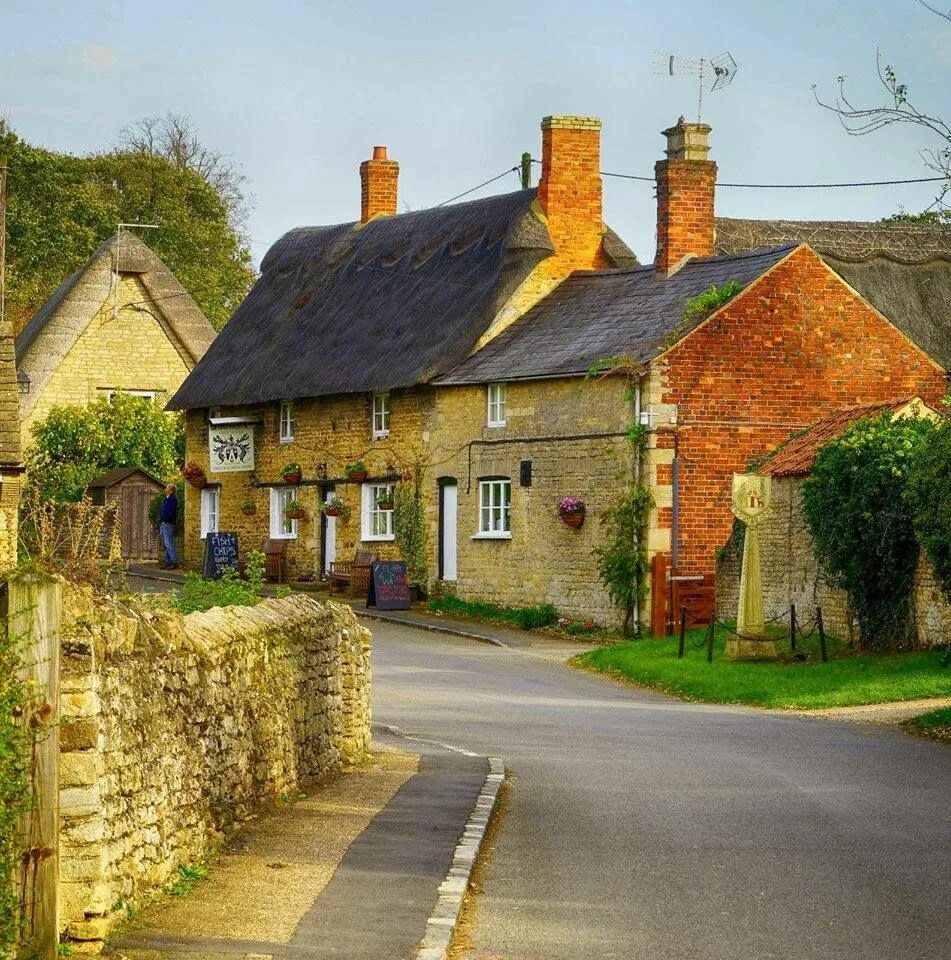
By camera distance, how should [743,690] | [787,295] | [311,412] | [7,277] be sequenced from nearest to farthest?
[743,690] → [787,295] → [311,412] → [7,277]

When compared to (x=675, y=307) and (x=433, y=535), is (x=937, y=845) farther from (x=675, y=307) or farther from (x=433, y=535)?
(x=433, y=535)

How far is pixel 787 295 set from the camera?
3516 centimetres

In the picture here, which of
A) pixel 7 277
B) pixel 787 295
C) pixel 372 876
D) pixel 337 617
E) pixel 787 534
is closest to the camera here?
pixel 372 876

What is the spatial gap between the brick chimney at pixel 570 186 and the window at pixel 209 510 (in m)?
12.0

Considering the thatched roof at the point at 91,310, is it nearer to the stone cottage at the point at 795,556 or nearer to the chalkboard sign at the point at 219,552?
the chalkboard sign at the point at 219,552

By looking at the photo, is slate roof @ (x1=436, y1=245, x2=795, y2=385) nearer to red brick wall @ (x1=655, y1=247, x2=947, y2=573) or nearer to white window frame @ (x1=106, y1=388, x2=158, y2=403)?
red brick wall @ (x1=655, y1=247, x2=947, y2=573)

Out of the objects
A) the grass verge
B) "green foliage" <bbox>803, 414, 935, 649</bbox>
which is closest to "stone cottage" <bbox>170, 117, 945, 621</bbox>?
"green foliage" <bbox>803, 414, 935, 649</bbox>

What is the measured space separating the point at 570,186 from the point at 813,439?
1116 cm

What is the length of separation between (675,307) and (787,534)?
7506 millimetres

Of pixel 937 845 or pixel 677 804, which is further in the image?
pixel 677 804

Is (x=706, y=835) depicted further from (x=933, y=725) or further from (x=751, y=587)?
(x=751, y=587)

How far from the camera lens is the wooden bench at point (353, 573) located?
40.8m

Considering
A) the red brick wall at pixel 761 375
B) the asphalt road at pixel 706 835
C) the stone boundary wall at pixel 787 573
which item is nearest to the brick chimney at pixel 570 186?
the red brick wall at pixel 761 375

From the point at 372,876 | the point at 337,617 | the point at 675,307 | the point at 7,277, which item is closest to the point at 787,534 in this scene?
the point at 675,307
